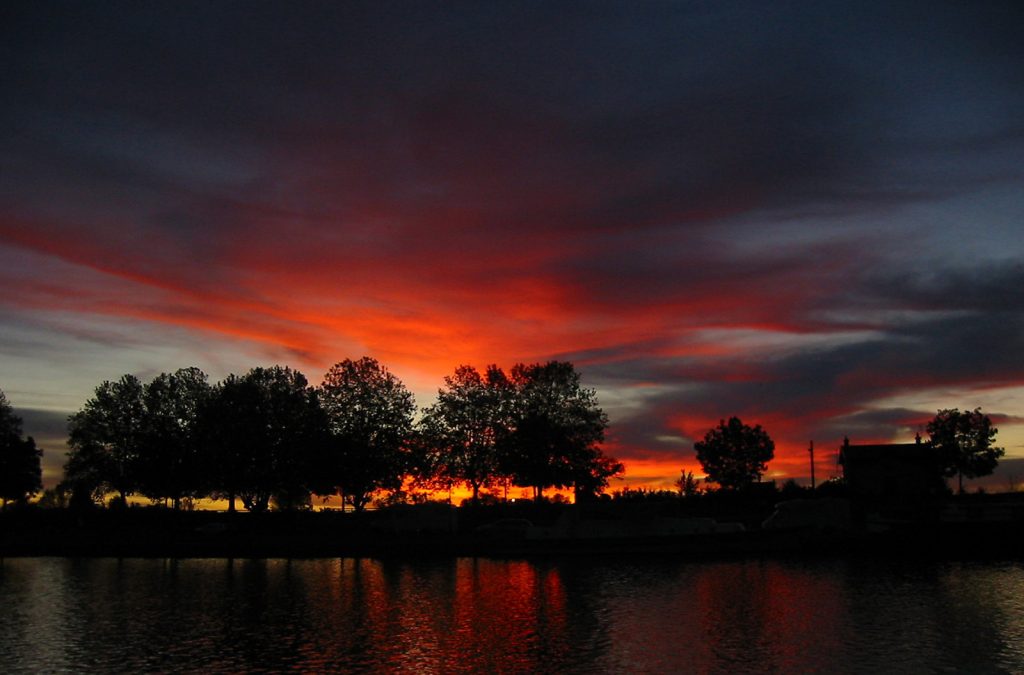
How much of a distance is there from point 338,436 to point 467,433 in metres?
15.6

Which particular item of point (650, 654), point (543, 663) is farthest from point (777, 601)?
point (543, 663)

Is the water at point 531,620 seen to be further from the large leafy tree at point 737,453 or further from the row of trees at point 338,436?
the large leafy tree at point 737,453

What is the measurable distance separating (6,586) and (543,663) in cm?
4161

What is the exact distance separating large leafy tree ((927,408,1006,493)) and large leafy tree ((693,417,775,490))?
2922 centimetres

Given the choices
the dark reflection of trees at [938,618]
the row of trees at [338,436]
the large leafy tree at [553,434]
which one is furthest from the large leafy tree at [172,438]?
the dark reflection of trees at [938,618]

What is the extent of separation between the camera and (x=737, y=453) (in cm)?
15988

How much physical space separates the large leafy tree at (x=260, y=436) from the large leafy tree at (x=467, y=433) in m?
14.1

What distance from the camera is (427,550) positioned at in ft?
254

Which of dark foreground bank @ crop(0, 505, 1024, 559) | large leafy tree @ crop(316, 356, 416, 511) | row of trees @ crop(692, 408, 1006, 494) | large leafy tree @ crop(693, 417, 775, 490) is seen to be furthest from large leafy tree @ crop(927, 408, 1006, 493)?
large leafy tree @ crop(316, 356, 416, 511)

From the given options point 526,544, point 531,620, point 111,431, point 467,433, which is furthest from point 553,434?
point 531,620

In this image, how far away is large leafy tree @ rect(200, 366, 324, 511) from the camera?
9919 cm

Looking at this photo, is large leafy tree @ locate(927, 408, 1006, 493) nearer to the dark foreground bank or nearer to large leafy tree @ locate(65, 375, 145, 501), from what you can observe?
the dark foreground bank

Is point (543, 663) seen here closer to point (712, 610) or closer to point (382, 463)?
point (712, 610)

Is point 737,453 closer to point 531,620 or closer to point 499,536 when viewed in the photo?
point 499,536
